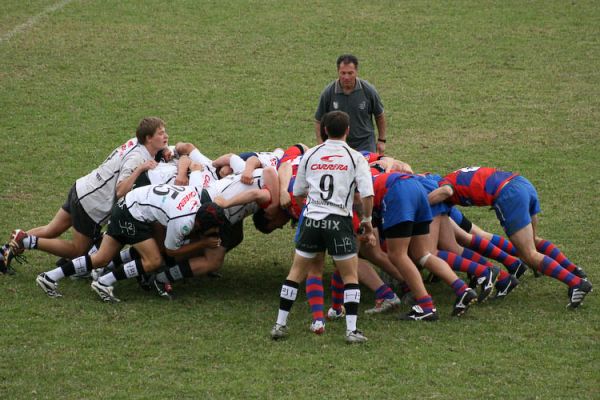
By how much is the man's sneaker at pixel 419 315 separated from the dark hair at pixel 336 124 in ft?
5.92

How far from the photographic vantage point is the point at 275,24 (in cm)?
2069

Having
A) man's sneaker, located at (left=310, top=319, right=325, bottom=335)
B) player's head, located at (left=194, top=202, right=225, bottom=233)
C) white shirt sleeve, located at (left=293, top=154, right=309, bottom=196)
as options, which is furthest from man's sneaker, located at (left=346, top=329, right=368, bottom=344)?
player's head, located at (left=194, top=202, right=225, bottom=233)

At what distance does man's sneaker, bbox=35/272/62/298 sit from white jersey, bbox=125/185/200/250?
108 centimetres

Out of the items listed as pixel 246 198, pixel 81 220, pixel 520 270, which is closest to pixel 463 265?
pixel 520 270

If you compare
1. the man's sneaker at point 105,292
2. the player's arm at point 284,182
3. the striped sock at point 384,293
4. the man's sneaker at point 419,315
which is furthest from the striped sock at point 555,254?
the man's sneaker at point 105,292

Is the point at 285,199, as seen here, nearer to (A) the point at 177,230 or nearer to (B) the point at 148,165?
(A) the point at 177,230

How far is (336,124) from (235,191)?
1.72 metres

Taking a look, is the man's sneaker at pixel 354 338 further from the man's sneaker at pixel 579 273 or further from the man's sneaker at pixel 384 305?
the man's sneaker at pixel 579 273

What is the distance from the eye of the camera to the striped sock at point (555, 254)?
9.77 meters

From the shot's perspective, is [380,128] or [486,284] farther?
[380,128]

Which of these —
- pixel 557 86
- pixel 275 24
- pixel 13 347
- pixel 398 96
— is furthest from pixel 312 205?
pixel 275 24

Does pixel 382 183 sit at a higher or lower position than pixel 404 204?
higher

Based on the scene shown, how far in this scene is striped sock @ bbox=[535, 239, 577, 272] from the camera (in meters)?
9.77

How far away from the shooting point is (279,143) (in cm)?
1516
